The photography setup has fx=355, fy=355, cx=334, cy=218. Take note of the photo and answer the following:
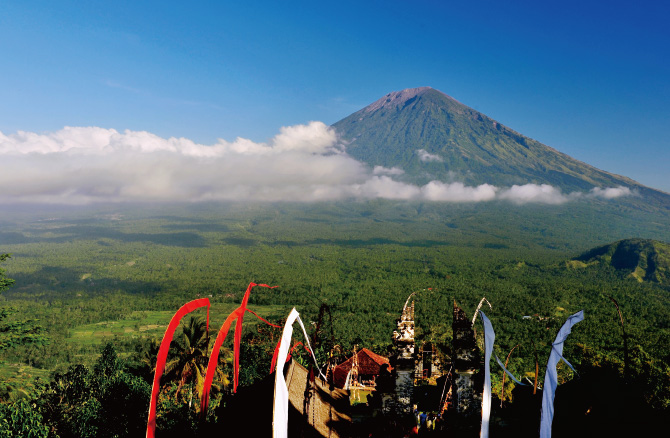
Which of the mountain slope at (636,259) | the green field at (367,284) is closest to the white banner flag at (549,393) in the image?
the green field at (367,284)

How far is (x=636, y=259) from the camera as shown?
88750mm

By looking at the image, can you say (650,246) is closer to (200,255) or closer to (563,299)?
(563,299)

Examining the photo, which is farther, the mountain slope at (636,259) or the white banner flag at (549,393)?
the mountain slope at (636,259)

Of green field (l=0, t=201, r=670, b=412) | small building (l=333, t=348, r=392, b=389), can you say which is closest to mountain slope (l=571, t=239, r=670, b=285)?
green field (l=0, t=201, r=670, b=412)

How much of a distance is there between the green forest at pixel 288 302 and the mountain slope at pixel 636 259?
4.56ft

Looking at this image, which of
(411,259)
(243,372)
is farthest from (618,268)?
(243,372)

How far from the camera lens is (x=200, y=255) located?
497 feet

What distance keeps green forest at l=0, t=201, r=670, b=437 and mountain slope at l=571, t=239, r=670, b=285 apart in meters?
1.39

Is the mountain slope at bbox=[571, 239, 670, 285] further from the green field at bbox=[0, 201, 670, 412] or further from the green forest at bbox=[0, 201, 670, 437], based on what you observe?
the green field at bbox=[0, 201, 670, 412]

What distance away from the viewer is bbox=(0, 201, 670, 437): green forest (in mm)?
15008

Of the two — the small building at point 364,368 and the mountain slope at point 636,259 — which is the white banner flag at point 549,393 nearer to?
the small building at point 364,368

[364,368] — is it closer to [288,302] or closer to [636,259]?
[288,302]

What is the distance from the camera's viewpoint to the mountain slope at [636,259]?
8312cm

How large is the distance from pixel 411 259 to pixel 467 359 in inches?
4667
